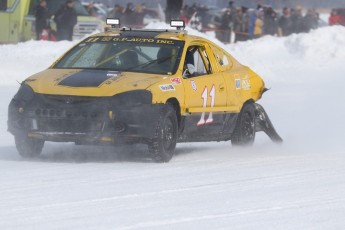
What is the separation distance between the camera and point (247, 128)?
43.7 ft

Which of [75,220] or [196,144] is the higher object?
[75,220]

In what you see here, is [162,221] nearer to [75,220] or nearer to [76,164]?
[75,220]

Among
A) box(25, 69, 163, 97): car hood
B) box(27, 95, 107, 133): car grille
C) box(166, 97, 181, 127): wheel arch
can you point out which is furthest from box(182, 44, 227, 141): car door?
box(27, 95, 107, 133): car grille

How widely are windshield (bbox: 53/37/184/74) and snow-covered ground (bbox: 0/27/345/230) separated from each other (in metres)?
0.92

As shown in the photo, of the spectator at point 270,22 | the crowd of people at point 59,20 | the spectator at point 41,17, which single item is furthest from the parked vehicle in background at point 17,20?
the spectator at point 270,22

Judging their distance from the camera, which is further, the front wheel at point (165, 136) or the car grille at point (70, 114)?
the front wheel at point (165, 136)

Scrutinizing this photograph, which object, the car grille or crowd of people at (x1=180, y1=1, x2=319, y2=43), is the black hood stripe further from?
crowd of people at (x1=180, y1=1, x2=319, y2=43)

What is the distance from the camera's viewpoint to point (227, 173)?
35.3ft

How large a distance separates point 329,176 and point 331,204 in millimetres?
1775

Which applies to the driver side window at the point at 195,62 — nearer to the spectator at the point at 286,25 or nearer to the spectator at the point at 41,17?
the spectator at the point at 41,17

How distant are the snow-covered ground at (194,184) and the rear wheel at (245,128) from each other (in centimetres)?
16

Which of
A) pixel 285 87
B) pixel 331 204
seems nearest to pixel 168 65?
pixel 331 204

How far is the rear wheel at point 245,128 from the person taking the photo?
517 inches

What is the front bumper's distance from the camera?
1110cm
